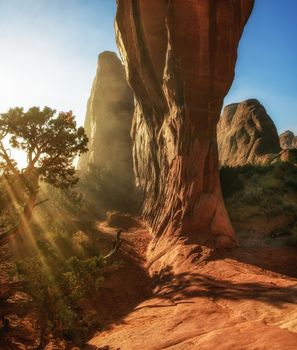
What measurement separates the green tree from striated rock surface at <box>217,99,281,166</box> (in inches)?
1424

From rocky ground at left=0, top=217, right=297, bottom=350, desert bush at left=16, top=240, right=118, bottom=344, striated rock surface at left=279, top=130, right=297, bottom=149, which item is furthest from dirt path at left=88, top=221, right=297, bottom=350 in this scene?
striated rock surface at left=279, top=130, right=297, bottom=149

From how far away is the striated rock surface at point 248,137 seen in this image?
48406 millimetres

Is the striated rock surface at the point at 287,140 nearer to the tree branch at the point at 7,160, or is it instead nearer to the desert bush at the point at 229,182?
the desert bush at the point at 229,182

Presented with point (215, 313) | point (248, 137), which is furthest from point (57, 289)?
point (248, 137)

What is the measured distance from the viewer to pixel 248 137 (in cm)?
5200

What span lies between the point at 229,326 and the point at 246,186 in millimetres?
21221

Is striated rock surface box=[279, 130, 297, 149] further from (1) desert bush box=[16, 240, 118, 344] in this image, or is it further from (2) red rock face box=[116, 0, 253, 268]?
(1) desert bush box=[16, 240, 118, 344]

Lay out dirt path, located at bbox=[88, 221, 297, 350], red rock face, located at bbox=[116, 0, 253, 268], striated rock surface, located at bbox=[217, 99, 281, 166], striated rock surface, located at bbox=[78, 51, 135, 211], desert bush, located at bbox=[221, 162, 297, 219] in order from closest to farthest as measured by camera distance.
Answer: dirt path, located at bbox=[88, 221, 297, 350], red rock face, located at bbox=[116, 0, 253, 268], desert bush, located at bbox=[221, 162, 297, 219], striated rock surface, located at bbox=[78, 51, 135, 211], striated rock surface, located at bbox=[217, 99, 281, 166]

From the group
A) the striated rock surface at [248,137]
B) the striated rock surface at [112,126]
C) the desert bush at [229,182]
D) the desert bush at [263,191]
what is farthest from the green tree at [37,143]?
the striated rock surface at [248,137]

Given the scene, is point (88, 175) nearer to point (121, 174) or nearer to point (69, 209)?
point (121, 174)

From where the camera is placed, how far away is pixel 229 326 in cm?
735

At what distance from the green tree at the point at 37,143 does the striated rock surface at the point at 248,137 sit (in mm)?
36160

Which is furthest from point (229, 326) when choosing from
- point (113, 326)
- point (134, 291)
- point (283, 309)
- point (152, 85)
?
point (152, 85)

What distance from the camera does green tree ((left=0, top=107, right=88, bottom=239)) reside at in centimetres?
1108
